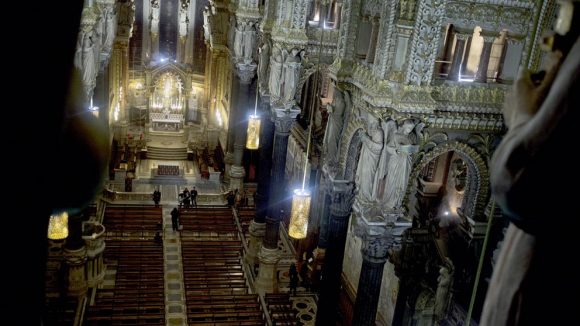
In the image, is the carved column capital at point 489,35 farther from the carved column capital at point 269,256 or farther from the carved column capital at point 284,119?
the carved column capital at point 269,256

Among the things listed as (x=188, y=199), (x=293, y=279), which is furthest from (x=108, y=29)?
(x=293, y=279)

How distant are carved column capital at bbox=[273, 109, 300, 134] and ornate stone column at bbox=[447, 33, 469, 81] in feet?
30.3

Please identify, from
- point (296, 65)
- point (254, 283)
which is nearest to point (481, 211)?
point (296, 65)

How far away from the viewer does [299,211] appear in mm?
18250

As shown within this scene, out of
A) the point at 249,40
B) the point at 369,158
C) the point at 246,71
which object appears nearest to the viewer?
the point at 369,158

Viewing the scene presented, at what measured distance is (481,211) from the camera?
55.2 ft

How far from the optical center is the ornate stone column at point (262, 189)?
26.6m

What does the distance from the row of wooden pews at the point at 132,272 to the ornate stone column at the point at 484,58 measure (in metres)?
13.8

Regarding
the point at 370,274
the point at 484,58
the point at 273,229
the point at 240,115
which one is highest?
the point at 484,58

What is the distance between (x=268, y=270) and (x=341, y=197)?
31.3ft

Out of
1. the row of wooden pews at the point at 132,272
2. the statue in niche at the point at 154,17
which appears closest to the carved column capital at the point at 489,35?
the row of wooden pews at the point at 132,272

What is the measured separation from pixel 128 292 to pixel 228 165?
14.5 m

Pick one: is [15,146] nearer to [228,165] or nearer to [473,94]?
[473,94]

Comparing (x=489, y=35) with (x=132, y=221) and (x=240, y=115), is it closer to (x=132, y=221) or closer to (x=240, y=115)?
(x=240, y=115)
